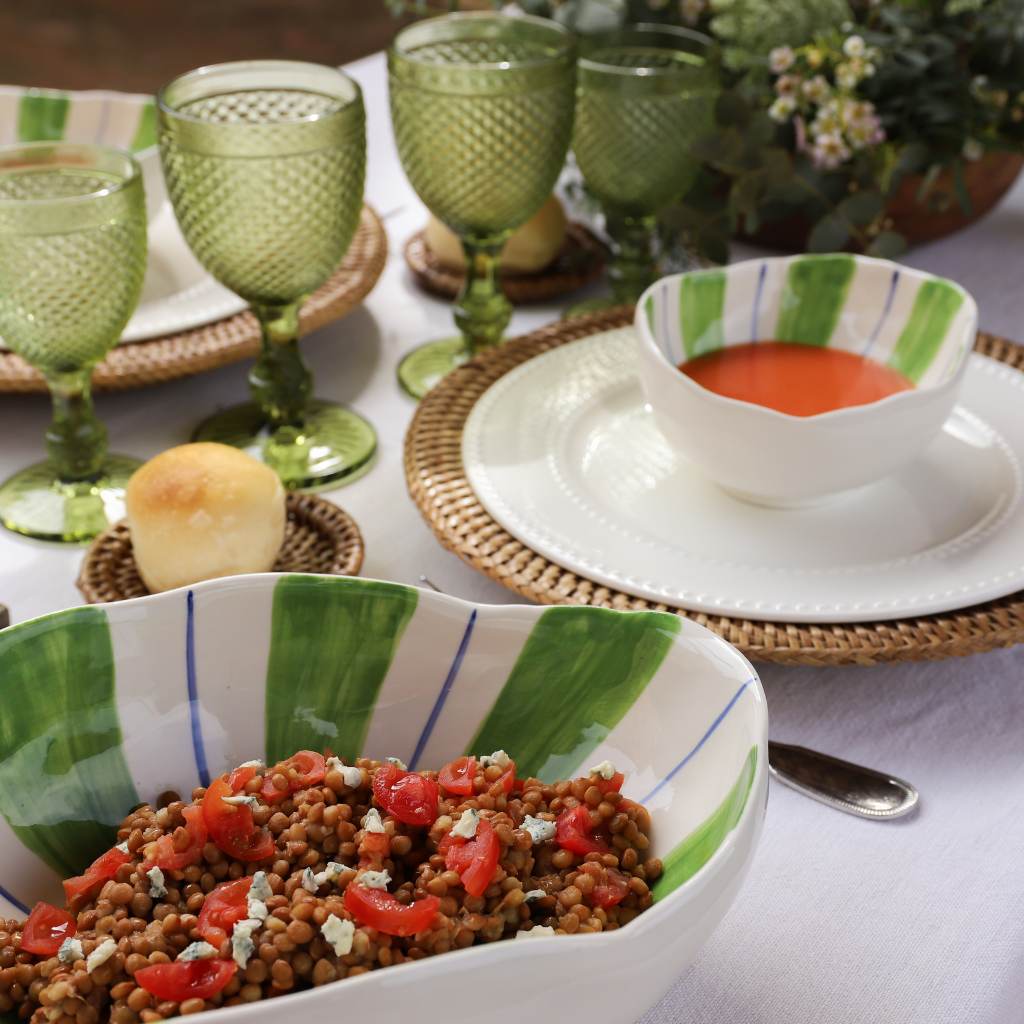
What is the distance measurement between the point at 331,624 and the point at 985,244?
36.5 inches

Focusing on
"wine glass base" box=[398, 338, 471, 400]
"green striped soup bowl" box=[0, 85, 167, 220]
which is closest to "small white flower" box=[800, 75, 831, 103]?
"wine glass base" box=[398, 338, 471, 400]

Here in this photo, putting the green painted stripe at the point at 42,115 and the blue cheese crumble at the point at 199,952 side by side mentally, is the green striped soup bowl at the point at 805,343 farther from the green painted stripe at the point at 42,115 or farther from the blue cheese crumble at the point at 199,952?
the green painted stripe at the point at 42,115

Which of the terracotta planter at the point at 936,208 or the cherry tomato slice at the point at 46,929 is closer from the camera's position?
the cherry tomato slice at the point at 46,929

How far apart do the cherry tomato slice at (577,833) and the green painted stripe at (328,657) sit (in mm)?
129

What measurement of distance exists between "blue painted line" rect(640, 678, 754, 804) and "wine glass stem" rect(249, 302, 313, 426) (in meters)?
0.52

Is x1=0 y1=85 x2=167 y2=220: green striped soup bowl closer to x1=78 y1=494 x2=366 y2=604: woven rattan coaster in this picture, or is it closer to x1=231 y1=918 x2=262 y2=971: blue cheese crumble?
x1=78 y1=494 x2=366 y2=604: woven rattan coaster

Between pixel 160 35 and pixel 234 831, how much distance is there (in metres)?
4.05

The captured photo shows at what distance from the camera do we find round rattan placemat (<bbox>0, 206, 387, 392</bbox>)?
1.01 meters

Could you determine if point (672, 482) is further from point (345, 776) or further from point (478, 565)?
point (345, 776)

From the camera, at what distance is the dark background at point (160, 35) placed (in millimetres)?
3979

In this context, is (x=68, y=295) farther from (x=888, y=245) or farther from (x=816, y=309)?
(x=888, y=245)

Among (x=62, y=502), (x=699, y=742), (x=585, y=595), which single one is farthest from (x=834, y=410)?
(x=62, y=502)

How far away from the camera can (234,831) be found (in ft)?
1.81

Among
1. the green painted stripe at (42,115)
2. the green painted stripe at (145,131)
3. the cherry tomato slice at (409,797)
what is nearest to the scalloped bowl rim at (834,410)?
the cherry tomato slice at (409,797)
